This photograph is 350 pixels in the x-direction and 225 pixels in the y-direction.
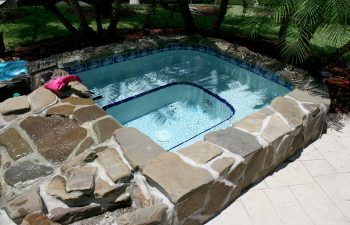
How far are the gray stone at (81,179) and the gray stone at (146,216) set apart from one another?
1.61ft

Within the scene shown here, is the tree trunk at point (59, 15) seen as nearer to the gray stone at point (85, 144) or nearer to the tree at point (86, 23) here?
the tree at point (86, 23)

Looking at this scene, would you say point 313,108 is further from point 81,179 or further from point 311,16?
point 81,179

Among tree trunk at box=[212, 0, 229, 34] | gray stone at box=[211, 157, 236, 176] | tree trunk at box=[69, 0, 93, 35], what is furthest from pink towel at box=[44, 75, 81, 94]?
tree trunk at box=[212, 0, 229, 34]

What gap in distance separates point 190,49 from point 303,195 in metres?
5.68

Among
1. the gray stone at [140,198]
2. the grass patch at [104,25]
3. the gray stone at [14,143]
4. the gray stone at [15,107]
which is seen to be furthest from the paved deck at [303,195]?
the grass patch at [104,25]

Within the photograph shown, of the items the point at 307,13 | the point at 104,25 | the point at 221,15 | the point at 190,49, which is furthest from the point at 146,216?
the point at 104,25

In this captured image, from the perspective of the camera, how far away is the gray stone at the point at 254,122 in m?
4.89

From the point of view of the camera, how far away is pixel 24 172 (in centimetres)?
409

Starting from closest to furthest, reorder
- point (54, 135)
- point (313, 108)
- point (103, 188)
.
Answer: point (103, 188) → point (54, 135) → point (313, 108)

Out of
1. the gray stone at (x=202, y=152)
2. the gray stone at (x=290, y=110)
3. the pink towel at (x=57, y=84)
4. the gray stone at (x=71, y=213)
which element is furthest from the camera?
the pink towel at (x=57, y=84)

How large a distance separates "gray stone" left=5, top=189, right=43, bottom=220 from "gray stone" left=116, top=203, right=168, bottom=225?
34.4 inches

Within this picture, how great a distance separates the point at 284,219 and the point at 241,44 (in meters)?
6.06

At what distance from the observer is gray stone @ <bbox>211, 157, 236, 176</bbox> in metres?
4.00

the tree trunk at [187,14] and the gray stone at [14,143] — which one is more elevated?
the tree trunk at [187,14]
